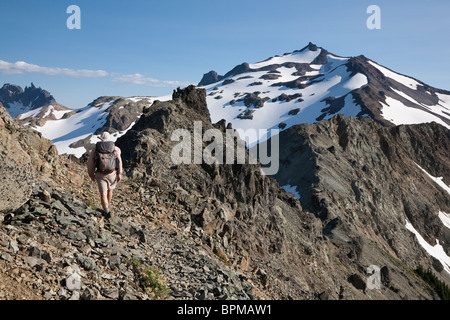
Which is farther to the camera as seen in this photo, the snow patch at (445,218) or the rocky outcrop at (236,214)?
the snow patch at (445,218)

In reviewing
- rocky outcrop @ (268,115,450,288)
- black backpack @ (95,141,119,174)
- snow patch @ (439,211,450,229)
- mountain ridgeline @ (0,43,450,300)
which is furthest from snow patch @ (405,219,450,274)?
black backpack @ (95,141,119,174)

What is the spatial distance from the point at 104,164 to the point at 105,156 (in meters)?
0.28

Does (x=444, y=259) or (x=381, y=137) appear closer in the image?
(x=444, y=259)

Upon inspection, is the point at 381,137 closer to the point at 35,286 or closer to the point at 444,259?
the point at 444,259

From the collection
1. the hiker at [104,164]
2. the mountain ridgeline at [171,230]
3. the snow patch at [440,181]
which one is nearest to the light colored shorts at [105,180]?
the hiker at [104,164]

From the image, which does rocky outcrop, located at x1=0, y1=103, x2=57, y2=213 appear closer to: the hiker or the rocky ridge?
the rocky ridge

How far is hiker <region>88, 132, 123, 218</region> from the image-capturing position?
519 inches

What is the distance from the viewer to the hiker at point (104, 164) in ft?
43.3

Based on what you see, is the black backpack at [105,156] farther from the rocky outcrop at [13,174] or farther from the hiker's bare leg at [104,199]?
the rocky outcrop at [13,174]

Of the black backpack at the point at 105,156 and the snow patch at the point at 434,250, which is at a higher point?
the black backpack at the point at 105,156

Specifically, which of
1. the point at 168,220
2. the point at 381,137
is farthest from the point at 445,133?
the point at 168,220

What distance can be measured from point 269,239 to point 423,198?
110 meters

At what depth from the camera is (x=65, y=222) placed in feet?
37.8

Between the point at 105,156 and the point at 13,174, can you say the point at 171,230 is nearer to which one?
the point at 105,156
